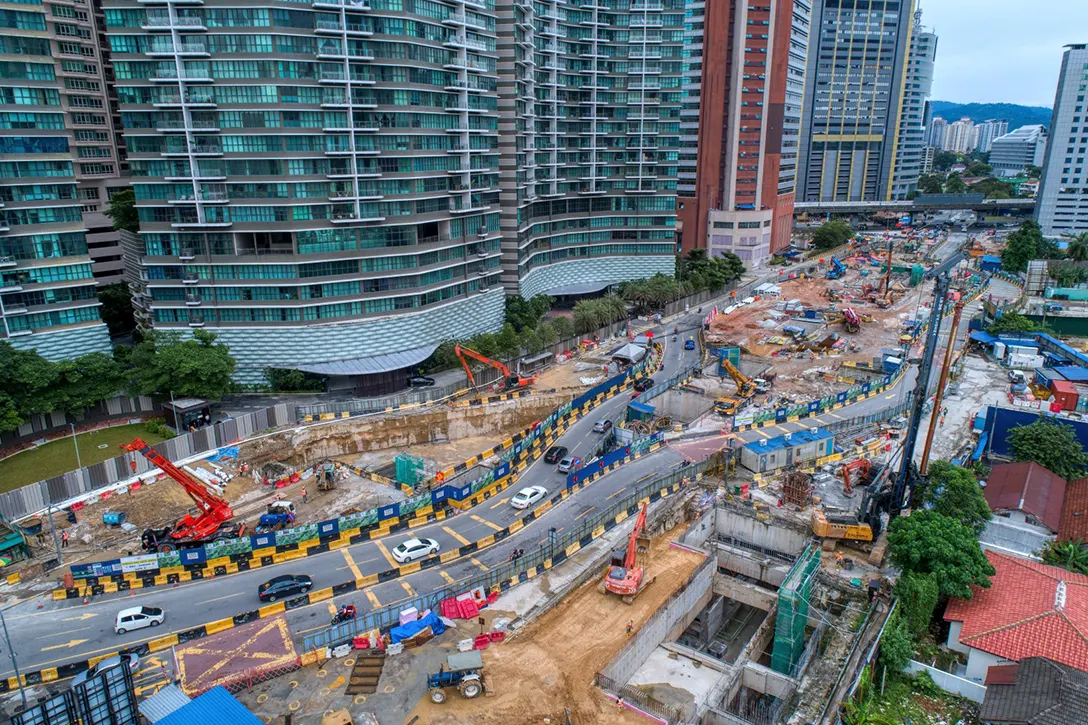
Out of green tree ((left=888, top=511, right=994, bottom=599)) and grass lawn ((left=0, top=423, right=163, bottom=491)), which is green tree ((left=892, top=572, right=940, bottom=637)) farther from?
grass lawn ((left=0, top=423, right=163, bottom=491))

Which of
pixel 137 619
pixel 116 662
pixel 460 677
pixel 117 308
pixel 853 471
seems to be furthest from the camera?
pixel 117 308

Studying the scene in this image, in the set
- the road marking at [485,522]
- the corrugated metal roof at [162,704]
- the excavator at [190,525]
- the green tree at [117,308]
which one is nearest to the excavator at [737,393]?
the road marking at [485,522]

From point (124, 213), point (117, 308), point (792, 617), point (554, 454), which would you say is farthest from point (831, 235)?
point (117, 308)

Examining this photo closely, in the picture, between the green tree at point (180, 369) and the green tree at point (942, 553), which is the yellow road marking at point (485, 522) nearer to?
the green tree at point (942, 553)

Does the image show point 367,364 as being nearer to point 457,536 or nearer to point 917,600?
point 457,536

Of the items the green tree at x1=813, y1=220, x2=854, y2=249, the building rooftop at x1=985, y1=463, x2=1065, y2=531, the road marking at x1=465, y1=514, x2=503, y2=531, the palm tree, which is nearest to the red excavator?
the building rooftop at x1=985, y1=463, x2=1065, y2=531

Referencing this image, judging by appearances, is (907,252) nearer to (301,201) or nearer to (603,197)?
(603,197)
